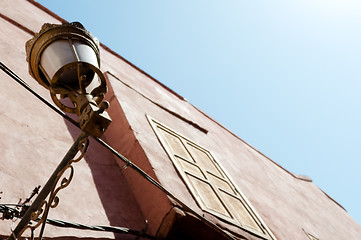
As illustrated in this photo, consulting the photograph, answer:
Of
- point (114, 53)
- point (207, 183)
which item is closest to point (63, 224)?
point (207, 183)

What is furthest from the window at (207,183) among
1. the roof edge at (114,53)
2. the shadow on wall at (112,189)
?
the roof edge at (114,53)

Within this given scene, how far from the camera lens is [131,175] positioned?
3850 mm

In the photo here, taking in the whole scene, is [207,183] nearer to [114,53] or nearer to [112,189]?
[112,189]

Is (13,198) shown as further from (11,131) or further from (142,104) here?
(142,104)

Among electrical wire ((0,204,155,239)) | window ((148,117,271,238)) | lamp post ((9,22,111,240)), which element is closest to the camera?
lamp post ((9,22,111,240))

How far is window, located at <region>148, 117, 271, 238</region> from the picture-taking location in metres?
3.99

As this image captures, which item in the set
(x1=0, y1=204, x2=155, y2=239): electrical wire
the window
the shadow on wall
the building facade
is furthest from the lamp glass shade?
the window

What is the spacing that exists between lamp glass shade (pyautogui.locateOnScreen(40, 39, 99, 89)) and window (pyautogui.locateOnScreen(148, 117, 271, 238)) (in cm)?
206

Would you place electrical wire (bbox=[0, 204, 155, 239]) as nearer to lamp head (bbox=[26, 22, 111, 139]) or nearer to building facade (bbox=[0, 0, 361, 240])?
building facade (bbox=[0, 0, 361, 240])

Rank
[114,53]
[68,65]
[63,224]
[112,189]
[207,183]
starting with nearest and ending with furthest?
[68,65] < [63,224] < [112,189] < [207,183] < [114,53]

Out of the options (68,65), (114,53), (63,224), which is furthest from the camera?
(114,53)

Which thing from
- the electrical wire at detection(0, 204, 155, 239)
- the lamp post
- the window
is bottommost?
the electrical wire at detection(0, 204, 155, 239)

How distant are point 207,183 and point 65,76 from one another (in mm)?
2659

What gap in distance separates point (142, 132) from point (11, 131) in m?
1.43
